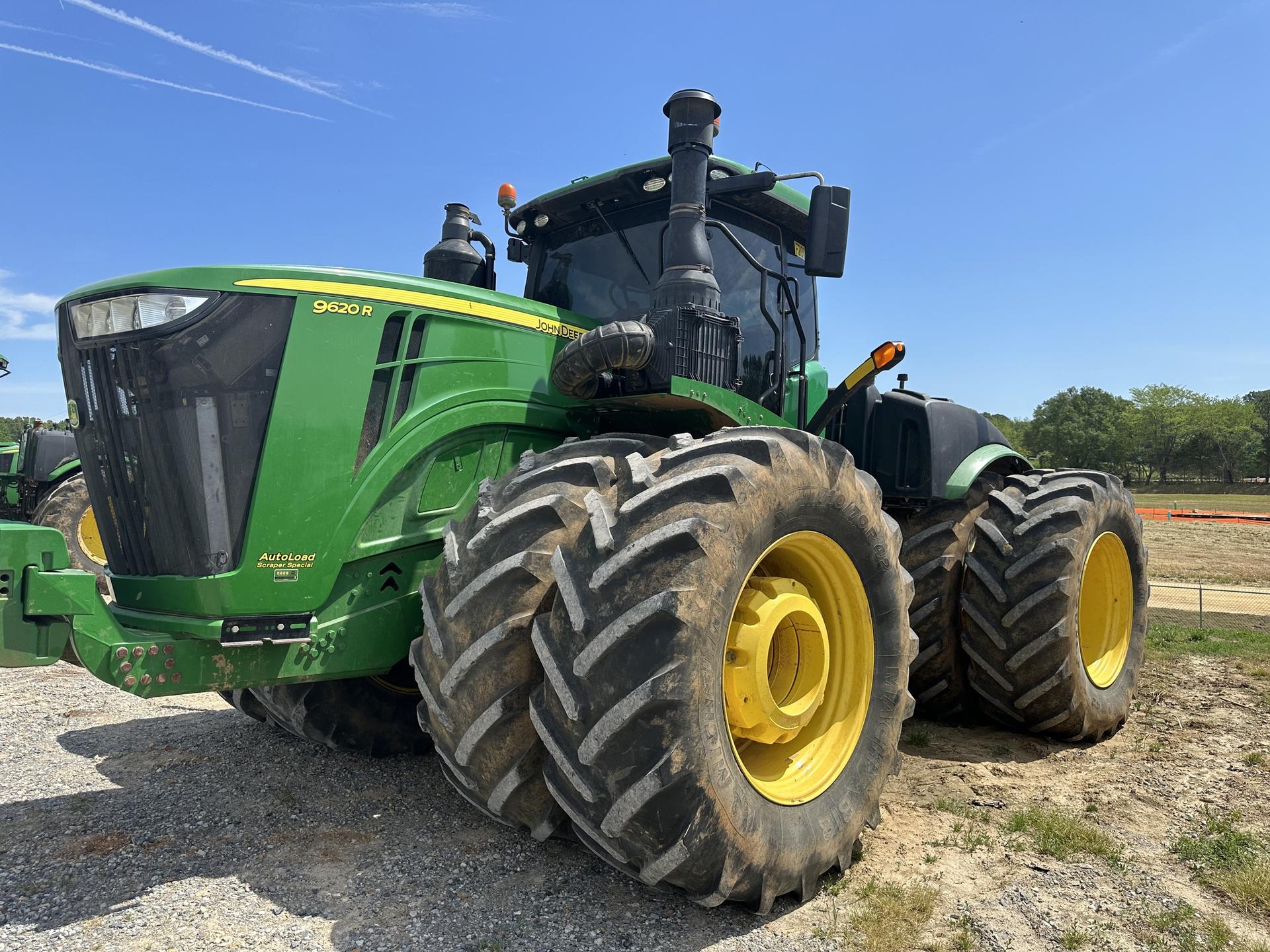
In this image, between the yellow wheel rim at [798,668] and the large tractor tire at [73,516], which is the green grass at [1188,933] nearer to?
the yellow wheel rim at [798,668]

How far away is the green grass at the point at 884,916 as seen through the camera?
2.56 metres

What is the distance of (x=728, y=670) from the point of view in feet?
9.24

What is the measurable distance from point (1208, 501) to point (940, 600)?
43.7m

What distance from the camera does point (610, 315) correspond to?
4309 millimetres

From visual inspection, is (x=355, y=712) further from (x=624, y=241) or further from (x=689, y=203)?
(x=689, y=203)

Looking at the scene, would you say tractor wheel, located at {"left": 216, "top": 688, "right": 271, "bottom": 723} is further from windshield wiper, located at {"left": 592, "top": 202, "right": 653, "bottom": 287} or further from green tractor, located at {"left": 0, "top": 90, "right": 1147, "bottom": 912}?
windshield wiper, located at {"left": 592, "top": 202, "right": 653, "bottom": 287}

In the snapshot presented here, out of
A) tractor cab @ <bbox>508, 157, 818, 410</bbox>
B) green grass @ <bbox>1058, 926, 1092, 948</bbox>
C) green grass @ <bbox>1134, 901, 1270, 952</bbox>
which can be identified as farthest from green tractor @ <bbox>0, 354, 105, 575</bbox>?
green grass @ <bbox>1134, 901, 1270, 952</bbox>

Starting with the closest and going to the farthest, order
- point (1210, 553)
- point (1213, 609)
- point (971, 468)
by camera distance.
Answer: point (971, 468)
point (1213, 609)
point (1210, 553)

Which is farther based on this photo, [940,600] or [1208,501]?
[1208,501]

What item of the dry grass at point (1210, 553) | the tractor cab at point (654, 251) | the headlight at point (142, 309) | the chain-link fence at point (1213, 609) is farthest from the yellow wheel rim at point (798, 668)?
the dry grass at point (1210, 553)

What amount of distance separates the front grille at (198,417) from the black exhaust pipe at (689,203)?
1609mm

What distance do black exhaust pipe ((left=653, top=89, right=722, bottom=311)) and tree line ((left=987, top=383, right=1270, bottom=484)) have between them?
68.7 meters

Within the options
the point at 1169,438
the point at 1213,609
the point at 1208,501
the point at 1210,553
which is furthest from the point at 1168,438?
the point at 1213,609

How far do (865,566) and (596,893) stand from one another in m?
1.55
